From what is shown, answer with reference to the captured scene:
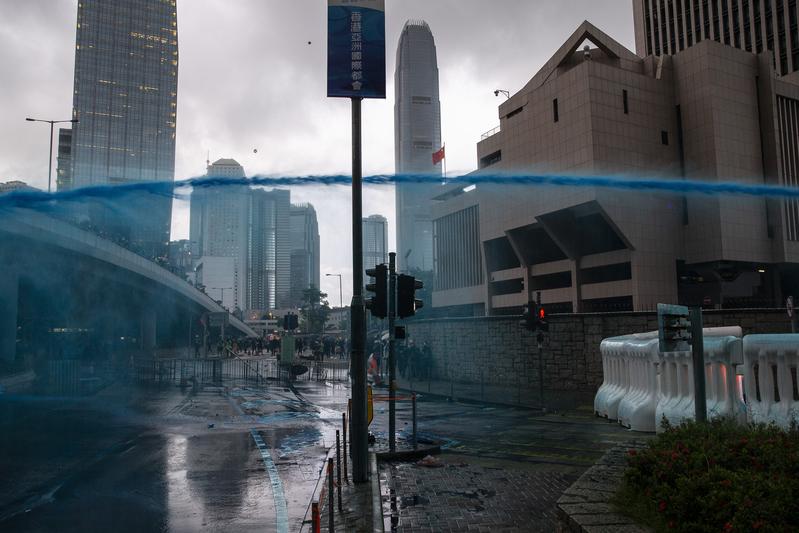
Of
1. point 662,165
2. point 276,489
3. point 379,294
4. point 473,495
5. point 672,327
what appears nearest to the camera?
point 672,327

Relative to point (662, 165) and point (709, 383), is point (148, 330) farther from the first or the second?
point (709, 383)

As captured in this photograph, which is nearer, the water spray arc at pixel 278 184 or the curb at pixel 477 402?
the water spray arc at pixel 278 184

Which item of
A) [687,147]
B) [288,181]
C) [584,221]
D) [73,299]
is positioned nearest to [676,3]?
[687,147]

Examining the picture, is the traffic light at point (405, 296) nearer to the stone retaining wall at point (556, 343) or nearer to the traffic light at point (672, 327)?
the traffic light at point (672, 327)

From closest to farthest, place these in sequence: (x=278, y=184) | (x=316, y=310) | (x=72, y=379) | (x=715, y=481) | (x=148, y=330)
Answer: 1. (x=715, y=481)
2. (x=278, y=184)
3. (x=72, y=379)
4. (x=148, y=330)
5. (x=316, y=310)

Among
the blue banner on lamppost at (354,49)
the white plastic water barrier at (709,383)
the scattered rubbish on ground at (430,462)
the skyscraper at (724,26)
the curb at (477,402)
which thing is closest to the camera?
the blue banner on lamppost at (354,49)

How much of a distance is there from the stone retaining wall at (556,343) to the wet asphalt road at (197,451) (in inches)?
265

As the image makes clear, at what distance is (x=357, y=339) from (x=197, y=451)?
514 centimetres

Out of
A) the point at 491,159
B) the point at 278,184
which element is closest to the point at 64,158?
the point at 491,159

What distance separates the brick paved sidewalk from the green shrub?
5.86ft

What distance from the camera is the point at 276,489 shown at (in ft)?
31.8

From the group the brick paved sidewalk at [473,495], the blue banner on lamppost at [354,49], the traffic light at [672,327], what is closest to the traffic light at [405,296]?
the brick paved sidewalk at [473,495]

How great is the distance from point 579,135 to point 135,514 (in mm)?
39866

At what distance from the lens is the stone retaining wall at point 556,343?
25.6m
